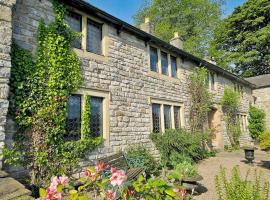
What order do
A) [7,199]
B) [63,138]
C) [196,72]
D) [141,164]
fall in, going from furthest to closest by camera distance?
[196,72] < [141,164] < [63,138] < [7,199]

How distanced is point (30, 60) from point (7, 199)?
3682 mm

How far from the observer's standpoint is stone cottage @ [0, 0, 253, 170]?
18.5 ft

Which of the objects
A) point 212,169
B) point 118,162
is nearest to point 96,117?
point 118,162

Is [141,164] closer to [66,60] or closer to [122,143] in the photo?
[122,143]

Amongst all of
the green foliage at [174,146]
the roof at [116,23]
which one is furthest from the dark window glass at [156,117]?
the roof at [116,23]

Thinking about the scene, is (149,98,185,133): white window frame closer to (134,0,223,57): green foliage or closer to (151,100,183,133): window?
(151,100,183,133): window

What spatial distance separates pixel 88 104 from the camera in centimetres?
682

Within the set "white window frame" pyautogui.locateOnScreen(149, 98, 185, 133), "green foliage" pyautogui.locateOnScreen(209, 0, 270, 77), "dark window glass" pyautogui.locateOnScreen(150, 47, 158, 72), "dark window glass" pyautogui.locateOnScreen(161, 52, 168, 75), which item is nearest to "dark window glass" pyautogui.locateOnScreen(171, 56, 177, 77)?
"dark window glass" pyautogui.locateOnScreen(161, 52, 168, 75)

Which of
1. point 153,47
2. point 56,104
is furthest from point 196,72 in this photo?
point 56,104

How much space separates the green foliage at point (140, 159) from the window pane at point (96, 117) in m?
1.34

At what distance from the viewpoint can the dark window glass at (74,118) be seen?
21.0ft

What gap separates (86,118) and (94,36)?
3.01 metres

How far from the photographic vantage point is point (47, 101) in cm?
580

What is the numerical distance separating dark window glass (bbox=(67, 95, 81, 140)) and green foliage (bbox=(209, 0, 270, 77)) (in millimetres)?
25059
